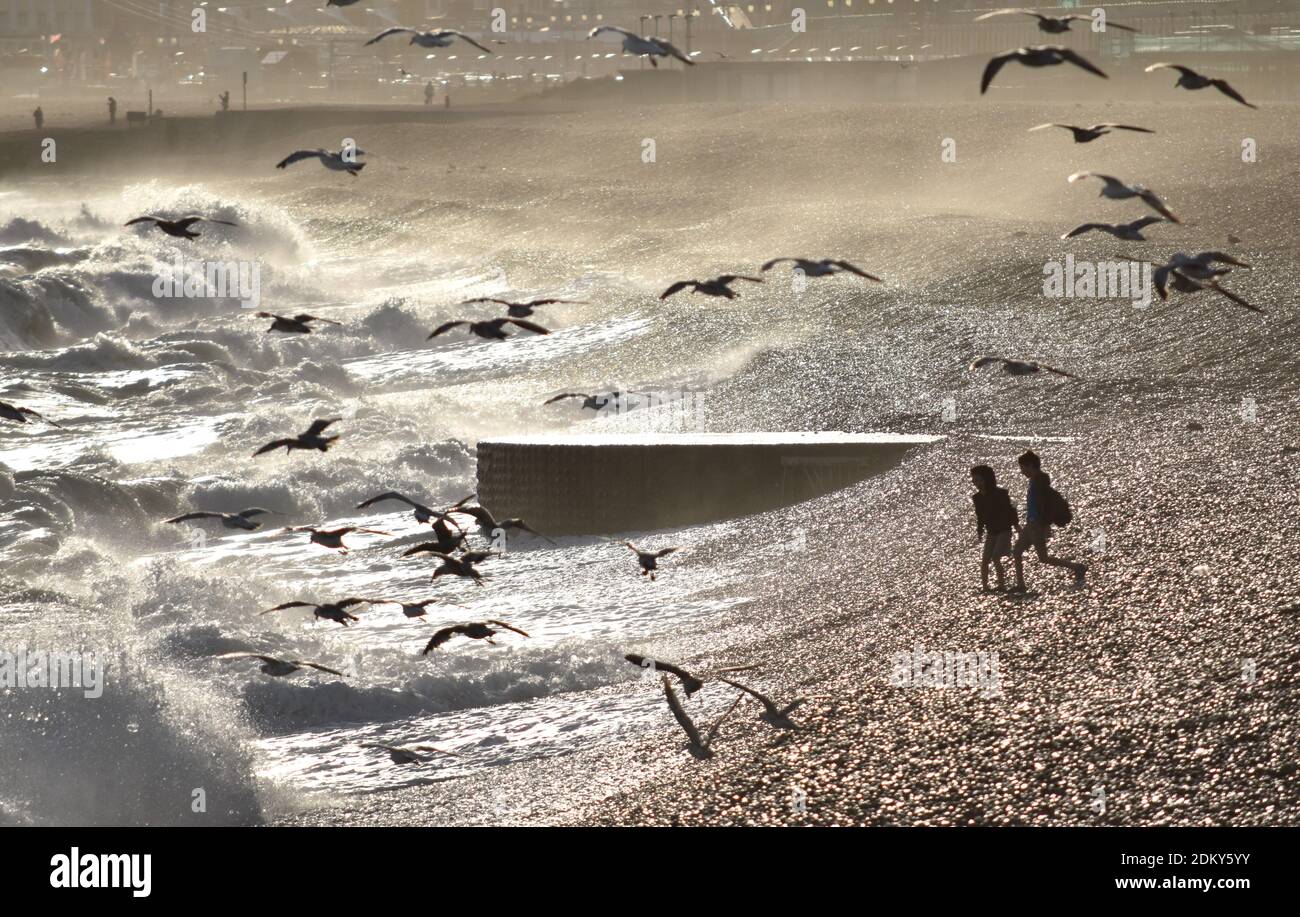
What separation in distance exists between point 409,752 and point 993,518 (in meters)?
5.02

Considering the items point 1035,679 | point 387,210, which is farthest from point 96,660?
point 387,210

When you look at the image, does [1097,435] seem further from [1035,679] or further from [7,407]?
[7,407]

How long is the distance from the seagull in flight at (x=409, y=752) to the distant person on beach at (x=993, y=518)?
4586 mm

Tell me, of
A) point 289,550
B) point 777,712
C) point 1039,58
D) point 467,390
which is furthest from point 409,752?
point 467,390

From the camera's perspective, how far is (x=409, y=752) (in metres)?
14.0

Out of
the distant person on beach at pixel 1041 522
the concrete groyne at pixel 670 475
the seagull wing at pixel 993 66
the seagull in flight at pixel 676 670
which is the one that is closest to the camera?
the seagull wing at pixel 993 66

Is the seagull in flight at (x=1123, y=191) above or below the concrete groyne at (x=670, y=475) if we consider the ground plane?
above

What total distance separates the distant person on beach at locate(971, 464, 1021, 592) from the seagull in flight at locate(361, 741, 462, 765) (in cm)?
459

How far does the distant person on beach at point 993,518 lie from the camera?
1401cm

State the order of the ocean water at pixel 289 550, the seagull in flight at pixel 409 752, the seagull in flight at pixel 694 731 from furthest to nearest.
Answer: the ocean water at pixel 289 550 → the seagull in flight at pixel 409 752 → the seagull in flight at pixel 694 731

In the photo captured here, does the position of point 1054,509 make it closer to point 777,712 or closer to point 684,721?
point 777,712

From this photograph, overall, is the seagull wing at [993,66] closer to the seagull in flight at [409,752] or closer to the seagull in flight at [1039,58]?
the seagull in flight at [1039,58]

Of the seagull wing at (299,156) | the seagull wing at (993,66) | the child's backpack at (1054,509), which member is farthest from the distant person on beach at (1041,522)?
the seagull wing at (299,156)

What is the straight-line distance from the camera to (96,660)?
628 inches
